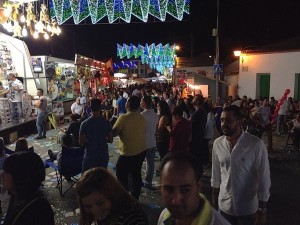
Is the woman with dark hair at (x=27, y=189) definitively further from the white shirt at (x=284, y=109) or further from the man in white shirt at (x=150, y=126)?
the white shirt at (x=284, y=109)

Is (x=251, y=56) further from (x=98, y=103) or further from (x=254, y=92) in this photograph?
(x=98, y=103)

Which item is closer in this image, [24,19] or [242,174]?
[242,174]

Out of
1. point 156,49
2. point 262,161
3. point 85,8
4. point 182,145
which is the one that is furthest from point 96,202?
point 156,49

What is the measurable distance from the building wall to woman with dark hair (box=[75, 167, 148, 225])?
16.1 metres

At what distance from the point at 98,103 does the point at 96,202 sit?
3.31m

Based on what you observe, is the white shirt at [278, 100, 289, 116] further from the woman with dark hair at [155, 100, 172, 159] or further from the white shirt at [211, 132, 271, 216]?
the white shirt at [211, 132, 271, 216]

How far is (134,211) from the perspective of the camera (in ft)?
6.50

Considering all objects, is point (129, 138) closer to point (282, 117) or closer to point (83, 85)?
point (282, 117)

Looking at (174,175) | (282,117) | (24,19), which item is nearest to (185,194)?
(174,175)

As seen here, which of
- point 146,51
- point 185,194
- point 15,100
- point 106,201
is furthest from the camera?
point 146,51

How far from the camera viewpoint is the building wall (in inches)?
637

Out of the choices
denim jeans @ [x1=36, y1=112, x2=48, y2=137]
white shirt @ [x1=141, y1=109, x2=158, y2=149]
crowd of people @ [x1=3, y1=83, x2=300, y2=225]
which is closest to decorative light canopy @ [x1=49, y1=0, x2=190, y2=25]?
denim jeans @ [x1=36, y1=112, x2=48, y2=137]

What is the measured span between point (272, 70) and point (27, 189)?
17304 millimetres

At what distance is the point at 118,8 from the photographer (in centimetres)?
1200
